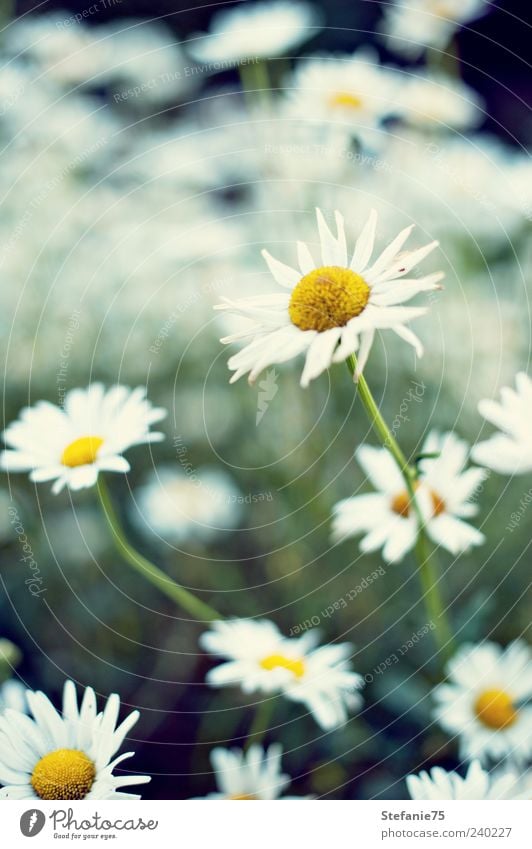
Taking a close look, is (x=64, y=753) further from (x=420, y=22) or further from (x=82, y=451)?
(x=420, y=22)

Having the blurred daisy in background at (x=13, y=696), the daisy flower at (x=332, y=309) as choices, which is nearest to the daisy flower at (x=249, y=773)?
the blurred daisy in background at (x=13, y=696)

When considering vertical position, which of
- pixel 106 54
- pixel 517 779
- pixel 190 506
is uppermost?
pixel 106 54

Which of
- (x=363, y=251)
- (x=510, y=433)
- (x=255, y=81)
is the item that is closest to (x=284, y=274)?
(x=363, y=251)

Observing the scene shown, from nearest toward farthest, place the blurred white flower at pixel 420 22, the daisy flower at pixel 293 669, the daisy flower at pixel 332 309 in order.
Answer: the daisy flower at pixel 332 309
the daisy flower at pixel 293 669
the blurred white flower at pixel 420 22

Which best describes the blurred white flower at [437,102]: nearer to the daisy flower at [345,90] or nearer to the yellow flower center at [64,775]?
the daisy flower at [345,90]

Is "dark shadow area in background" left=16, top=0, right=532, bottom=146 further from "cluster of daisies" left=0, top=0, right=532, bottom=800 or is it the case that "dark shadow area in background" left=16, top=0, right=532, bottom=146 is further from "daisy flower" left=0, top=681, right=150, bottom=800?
"daisy flower" left=0, top=681, right=150, bottom=800

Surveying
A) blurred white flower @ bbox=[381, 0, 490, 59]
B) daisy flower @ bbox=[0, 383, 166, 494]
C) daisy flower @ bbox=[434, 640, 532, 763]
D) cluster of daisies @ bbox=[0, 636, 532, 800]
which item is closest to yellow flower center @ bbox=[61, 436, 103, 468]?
daisy flower @ bbox=[0, 383, 166, 494]

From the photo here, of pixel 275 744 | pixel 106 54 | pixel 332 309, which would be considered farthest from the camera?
pixel 106 54
